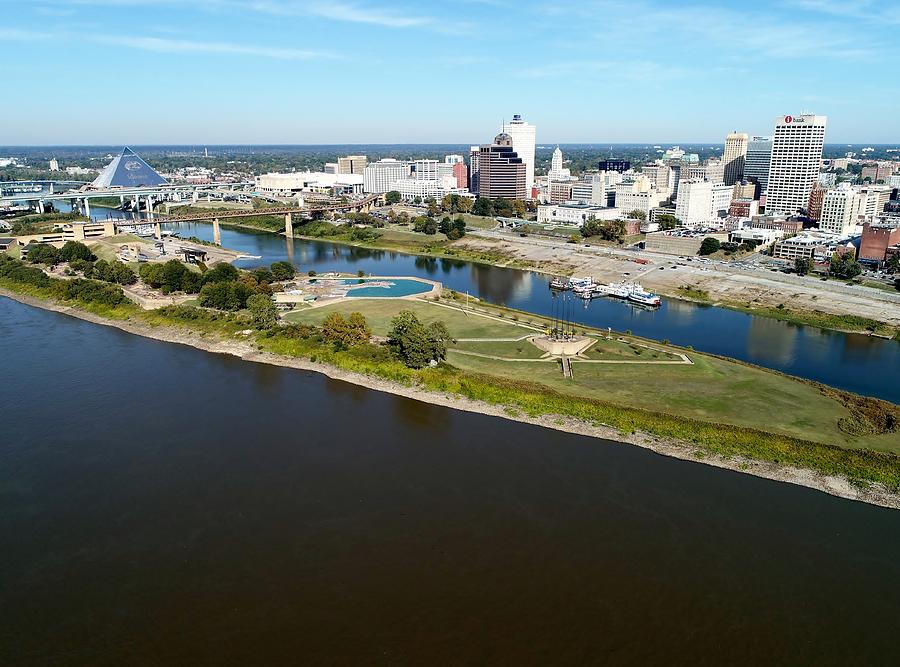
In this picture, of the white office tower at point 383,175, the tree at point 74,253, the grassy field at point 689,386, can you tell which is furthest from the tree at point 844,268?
the white office tower at point 383,175

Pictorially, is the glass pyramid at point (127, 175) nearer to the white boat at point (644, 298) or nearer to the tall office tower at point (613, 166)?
the tall office tower at point (613, 166)

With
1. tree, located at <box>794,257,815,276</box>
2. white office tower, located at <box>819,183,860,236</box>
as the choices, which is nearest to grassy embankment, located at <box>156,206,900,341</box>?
tree, located at <box>794,257,815,276</box>

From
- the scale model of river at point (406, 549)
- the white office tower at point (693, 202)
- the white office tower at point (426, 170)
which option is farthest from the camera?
the white office tower at point (426, 170)

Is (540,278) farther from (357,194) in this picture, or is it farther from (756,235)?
(357,194)

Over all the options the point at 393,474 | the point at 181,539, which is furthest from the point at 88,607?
the point at 393,474

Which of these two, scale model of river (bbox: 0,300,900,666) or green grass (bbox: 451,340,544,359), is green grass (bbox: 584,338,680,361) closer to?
green grass (bbox: 451,340,544,359)

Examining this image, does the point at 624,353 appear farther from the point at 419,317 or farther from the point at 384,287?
the point at 384,287

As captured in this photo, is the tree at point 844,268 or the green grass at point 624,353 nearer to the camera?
the green grass at point 624,353
